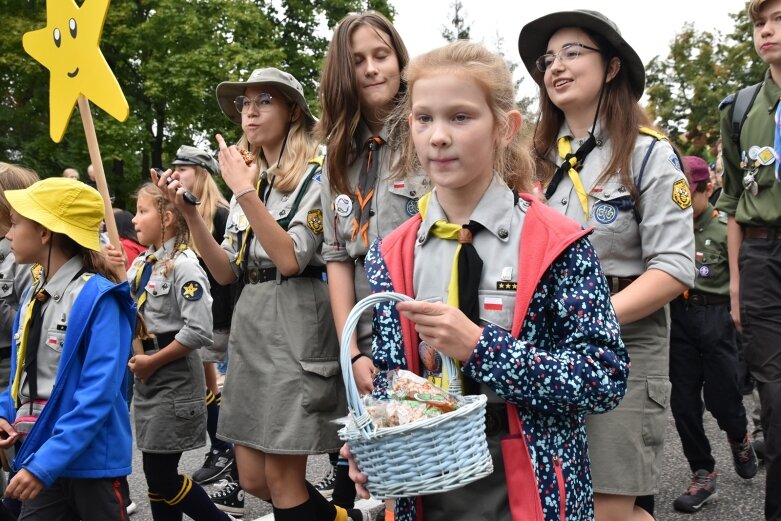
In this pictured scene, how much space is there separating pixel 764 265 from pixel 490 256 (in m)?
2.17

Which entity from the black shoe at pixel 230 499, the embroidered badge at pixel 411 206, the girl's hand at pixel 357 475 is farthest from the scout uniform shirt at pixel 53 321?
the girl's hand at pixel 357 475

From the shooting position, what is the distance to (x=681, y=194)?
9.81ft

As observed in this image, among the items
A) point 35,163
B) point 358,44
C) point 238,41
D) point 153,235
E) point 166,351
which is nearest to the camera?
point 358,44

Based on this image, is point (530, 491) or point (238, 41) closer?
point (530, 491)

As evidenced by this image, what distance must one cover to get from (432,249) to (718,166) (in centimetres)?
666

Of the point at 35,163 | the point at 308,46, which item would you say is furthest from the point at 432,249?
the point at 308,46

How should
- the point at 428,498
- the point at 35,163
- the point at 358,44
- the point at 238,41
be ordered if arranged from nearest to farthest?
1. the point at 428,498
2. the point at 358,44
3. the point at 35,163
4. the point at 238,41

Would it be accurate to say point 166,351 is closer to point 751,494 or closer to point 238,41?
point 751,494

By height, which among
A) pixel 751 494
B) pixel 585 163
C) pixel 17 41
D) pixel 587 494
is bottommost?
pixel 751 494

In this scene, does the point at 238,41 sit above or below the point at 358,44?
above

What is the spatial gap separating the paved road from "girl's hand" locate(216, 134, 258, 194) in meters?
2.44

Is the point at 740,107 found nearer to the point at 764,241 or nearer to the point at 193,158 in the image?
the point at 764,241

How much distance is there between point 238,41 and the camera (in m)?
25.3

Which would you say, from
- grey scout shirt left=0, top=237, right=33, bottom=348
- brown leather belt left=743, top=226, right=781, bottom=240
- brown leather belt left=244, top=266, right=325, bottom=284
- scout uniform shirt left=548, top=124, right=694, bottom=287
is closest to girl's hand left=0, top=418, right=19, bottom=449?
brown leather belt left=244, top=266, right=325, bottom=284
